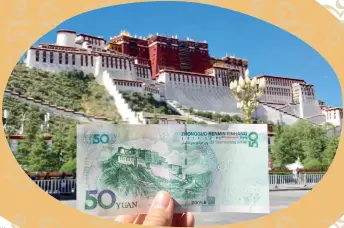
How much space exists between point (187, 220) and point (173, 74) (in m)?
2.10

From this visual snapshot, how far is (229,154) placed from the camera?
1744mm

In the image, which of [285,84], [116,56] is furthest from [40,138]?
[285,84]

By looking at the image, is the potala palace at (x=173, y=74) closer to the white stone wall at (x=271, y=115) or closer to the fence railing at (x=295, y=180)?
the white stone wall at (x=271, y=115)

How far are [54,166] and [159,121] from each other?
33.0 inches

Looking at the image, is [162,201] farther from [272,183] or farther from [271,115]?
[271,115]

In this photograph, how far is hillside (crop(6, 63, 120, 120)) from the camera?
10.2 ft

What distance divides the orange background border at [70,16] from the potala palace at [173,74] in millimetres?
699

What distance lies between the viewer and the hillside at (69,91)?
3.09 m

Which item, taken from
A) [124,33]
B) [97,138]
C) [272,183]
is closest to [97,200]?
[97,138]

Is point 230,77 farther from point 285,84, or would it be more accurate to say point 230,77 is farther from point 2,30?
point 2,30

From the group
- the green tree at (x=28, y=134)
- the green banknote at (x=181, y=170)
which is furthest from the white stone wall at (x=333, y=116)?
the green tree at (x=28, y=134)

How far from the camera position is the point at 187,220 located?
1830mm

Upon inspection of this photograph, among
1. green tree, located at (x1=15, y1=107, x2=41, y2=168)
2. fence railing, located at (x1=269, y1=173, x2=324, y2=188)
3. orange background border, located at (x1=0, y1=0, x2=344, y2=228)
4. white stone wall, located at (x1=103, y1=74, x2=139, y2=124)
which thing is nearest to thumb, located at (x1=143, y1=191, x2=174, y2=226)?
orange background border, located at (x1=0, y1=0, x2=344, y2=228)

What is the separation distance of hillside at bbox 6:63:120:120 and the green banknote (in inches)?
56.5
